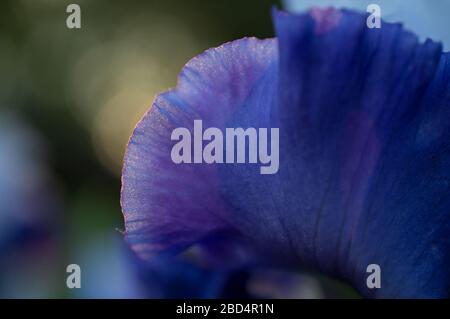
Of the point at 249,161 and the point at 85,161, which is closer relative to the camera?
the point at 249,161

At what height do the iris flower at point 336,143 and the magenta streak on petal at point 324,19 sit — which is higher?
the magenta streak on petal at point 324,19

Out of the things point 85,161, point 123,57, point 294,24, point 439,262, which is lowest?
point 439,262

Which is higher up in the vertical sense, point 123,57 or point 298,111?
point 123,57

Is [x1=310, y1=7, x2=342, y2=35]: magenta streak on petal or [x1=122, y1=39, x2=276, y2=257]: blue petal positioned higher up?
[x1=310, y1=7, x2=342, y2=35]: magenta streak on petal

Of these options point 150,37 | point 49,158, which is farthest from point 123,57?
point 49,158

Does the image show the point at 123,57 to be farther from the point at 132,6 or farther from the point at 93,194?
the point at 93,194

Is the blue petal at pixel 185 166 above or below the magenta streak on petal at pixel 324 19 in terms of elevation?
below
